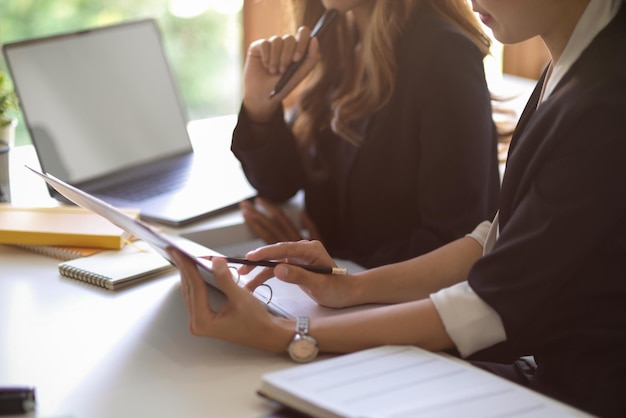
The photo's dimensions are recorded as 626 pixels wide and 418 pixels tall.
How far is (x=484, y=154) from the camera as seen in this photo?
1535 millimetres

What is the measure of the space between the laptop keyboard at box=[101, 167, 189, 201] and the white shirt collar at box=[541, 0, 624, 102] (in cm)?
93

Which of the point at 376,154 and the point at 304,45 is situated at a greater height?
the point at 304,45

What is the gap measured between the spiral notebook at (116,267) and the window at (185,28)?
12.0 feet

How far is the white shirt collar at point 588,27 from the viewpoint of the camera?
1064mm

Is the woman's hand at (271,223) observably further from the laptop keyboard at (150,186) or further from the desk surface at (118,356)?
the desk surface at (118,356)

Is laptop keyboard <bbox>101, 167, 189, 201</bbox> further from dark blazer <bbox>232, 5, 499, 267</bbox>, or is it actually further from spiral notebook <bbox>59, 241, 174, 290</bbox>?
spiral notebook <bbox>59, 241, 174, 290</bbox>

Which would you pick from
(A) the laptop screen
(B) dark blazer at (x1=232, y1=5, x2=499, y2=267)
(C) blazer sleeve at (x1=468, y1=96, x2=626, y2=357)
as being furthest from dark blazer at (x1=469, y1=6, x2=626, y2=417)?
(A) the laptop screen

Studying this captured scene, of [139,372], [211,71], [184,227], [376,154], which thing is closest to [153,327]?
[139,372]

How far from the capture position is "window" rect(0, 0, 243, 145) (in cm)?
500

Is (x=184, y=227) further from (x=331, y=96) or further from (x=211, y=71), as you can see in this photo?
(x=211, y=71)

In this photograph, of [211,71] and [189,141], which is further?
[211,71]

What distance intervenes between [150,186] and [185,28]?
3735 mm

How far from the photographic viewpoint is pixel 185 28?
534 cm

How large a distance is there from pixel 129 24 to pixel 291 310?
104cm
